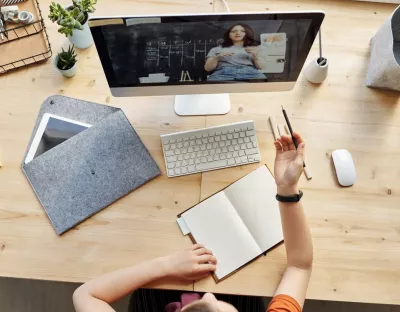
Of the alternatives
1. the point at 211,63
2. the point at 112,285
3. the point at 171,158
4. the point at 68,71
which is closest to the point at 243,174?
the point at 171,158

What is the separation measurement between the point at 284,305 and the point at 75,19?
0.87m

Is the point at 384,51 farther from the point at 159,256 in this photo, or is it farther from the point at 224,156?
the point at 159,256

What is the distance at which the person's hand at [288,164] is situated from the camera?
924 mm

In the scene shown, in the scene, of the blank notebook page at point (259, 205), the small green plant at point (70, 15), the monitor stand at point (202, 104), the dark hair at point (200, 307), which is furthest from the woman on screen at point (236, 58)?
the dark hair at point (200, 307)

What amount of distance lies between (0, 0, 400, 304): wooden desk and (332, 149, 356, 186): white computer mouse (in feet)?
0.08

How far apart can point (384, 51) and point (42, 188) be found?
3.14 ft

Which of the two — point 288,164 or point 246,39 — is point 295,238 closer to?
point 288,164

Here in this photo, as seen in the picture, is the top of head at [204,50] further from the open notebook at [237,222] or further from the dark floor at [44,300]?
the dark floor at [44,300]

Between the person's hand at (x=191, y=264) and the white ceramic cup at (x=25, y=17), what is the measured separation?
2.60ft

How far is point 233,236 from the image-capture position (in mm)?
971

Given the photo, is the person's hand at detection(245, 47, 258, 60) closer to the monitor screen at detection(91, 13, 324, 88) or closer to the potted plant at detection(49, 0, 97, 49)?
the monitor screen at detection(91, 13, 324, 88)

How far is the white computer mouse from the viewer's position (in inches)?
40.3

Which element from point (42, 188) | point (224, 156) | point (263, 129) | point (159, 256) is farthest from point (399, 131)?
point (42, 188)

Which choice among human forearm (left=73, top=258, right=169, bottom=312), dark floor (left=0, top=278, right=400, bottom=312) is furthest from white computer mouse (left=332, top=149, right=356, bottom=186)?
dark floor (left=0, top=278, right=400, bottom=312)
